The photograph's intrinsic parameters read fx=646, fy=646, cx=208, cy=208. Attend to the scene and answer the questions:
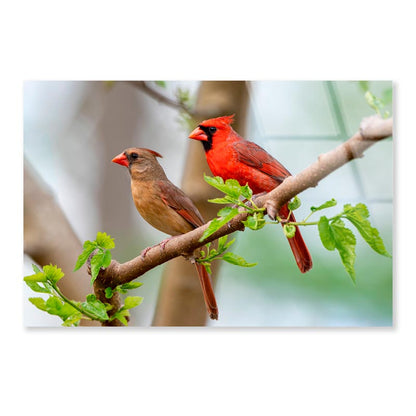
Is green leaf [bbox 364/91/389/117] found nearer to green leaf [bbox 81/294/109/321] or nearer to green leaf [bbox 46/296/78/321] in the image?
green leaf [bbox 81/294/109/321]

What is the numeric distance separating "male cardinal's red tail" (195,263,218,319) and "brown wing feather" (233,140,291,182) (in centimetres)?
45

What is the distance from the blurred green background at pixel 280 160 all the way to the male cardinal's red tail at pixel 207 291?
0.03 meters

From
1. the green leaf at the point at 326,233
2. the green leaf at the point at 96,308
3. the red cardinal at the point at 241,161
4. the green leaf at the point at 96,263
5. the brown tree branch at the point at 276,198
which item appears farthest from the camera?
the red cardinal at the point at 241,161

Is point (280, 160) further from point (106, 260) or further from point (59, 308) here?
point (59, 308)

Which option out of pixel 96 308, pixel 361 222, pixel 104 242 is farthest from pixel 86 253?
pixel 361 222

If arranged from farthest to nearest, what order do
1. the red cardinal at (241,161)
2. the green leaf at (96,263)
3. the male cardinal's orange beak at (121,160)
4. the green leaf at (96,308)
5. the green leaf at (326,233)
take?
1. the male cardinal's orange beak at (121,160)
2. the red cardinal at (241,161)
3. the green leaf at (96,308)
4. the green leaf at (96,263)
5. the green leaf at (326,233)

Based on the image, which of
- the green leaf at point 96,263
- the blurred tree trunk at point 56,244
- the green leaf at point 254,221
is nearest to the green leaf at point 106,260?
the green leaf at point 96,263

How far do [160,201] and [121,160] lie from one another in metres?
0.24

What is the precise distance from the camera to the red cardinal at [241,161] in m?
2.52

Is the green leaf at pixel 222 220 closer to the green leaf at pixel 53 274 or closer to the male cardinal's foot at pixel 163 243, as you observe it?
the male cardinal's foot at pixel 163 243

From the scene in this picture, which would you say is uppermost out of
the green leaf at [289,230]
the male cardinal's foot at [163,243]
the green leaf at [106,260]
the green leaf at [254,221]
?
the green leaf at [254,221]
